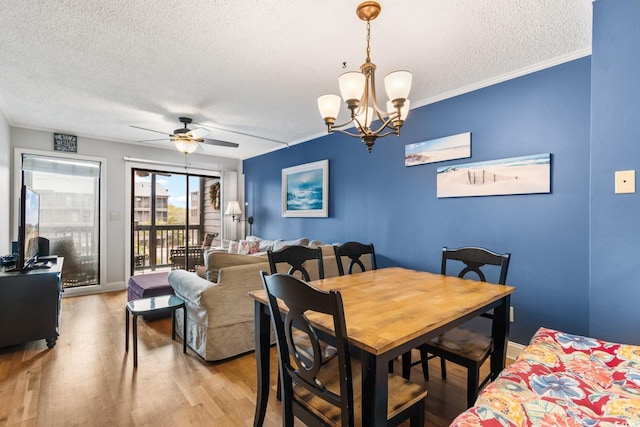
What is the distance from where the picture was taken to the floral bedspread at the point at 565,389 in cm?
93

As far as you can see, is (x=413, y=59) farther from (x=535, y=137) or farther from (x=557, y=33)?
(x=535, y=137)

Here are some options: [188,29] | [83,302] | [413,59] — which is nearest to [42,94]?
[188,29]

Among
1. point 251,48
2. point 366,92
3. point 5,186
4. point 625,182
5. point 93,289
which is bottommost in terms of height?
point 93,289

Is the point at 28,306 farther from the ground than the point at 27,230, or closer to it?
closer to it

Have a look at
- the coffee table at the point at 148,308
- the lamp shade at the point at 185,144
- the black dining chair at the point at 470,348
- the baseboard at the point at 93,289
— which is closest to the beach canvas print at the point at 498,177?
the black dining chair at the point at 470,348

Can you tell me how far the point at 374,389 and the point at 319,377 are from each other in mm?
418

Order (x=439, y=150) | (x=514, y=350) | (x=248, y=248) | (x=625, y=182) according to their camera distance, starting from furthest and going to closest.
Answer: (x=248, y=248)
(x=439, y=150)
(x=514, y=350)
(x=625, y=182)

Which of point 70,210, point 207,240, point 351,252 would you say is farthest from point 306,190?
point 70,210

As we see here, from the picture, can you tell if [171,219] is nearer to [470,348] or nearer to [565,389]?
[470,348]

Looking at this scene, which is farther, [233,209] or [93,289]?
[233,209]

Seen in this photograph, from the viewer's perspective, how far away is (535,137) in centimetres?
252

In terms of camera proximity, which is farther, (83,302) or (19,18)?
(83,302)

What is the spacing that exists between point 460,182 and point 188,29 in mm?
2606

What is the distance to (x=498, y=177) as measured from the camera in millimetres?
2713
